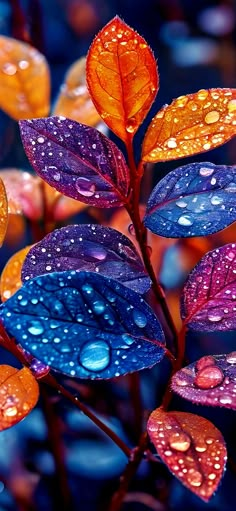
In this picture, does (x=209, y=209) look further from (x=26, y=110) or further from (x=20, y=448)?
(x=20, y=448)

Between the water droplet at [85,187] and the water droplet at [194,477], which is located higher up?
the water droplet at [85,187]

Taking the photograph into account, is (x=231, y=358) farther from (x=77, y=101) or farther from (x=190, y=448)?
(x=77, y=101)

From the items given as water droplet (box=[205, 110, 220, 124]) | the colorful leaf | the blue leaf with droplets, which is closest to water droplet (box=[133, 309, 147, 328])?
the blue leaf with droplets

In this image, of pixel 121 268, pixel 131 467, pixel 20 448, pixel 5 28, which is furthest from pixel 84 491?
pixel 5 28

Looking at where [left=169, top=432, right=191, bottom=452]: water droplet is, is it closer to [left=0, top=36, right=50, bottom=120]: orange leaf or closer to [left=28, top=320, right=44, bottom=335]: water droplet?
[left=28, top=320, right=44, bottom=335]: water droplet

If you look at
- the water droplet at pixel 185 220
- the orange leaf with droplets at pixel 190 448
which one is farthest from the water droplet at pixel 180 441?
the water droplet at pixel 185 220

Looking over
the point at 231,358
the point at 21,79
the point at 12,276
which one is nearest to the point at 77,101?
the point at 21,79

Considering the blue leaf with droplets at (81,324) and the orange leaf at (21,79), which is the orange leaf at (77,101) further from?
the blue leaf with droplets at (81,324)
